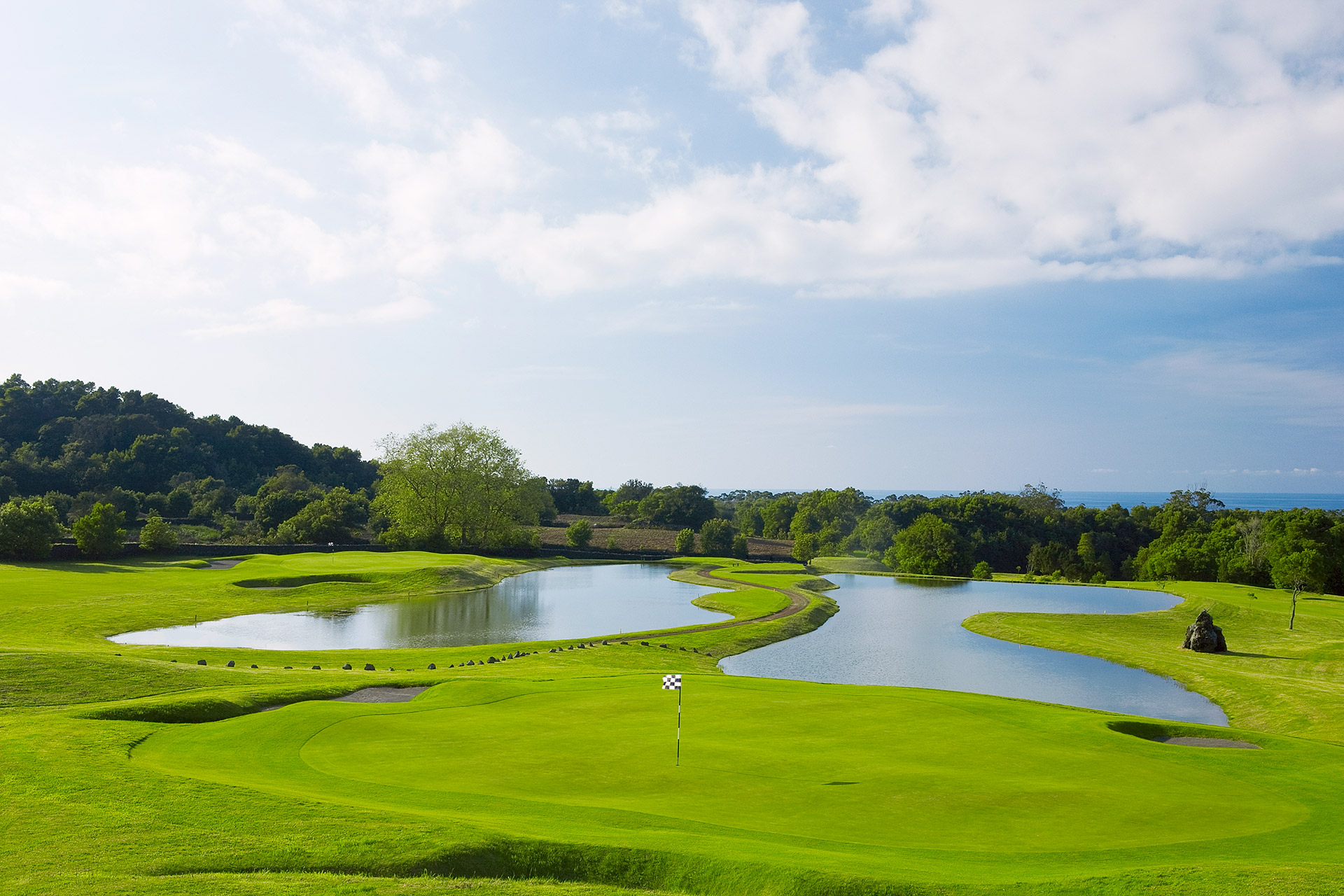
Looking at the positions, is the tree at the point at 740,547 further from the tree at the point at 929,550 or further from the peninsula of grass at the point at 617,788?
the peninsula of grass at the point at 617,788

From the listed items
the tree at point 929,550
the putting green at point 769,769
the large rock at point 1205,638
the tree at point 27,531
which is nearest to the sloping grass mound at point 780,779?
the putting green at point 769,769

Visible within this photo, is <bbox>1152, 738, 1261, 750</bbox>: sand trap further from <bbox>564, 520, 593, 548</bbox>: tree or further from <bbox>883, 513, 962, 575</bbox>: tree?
<bbox>564, 520, 593, 548</bbox>: tree

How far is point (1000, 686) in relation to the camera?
113ft

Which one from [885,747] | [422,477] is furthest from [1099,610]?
[422,477]

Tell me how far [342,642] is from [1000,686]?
3319 centimetres

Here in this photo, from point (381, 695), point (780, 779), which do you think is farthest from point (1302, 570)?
point (381, 695)

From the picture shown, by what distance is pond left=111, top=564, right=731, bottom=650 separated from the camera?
40812 millimetres

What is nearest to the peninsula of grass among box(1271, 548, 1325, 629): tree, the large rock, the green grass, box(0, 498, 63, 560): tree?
the green grass

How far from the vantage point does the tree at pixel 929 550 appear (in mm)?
90500

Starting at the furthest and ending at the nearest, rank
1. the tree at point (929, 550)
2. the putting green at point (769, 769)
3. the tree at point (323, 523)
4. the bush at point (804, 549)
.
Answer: the bush at point (804, 549) < the tree at point (929, 550) < the tree at point (323, 523) < the putting green at point (769, 769)

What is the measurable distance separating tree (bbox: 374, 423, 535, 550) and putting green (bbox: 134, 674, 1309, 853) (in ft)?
231

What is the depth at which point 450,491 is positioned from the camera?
90.9 metres

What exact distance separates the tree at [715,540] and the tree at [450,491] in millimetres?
27077

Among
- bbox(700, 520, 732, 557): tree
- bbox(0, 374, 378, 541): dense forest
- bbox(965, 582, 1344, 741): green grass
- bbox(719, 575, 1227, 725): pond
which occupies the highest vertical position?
bbox(0, 374, 378, 541): dense forest
